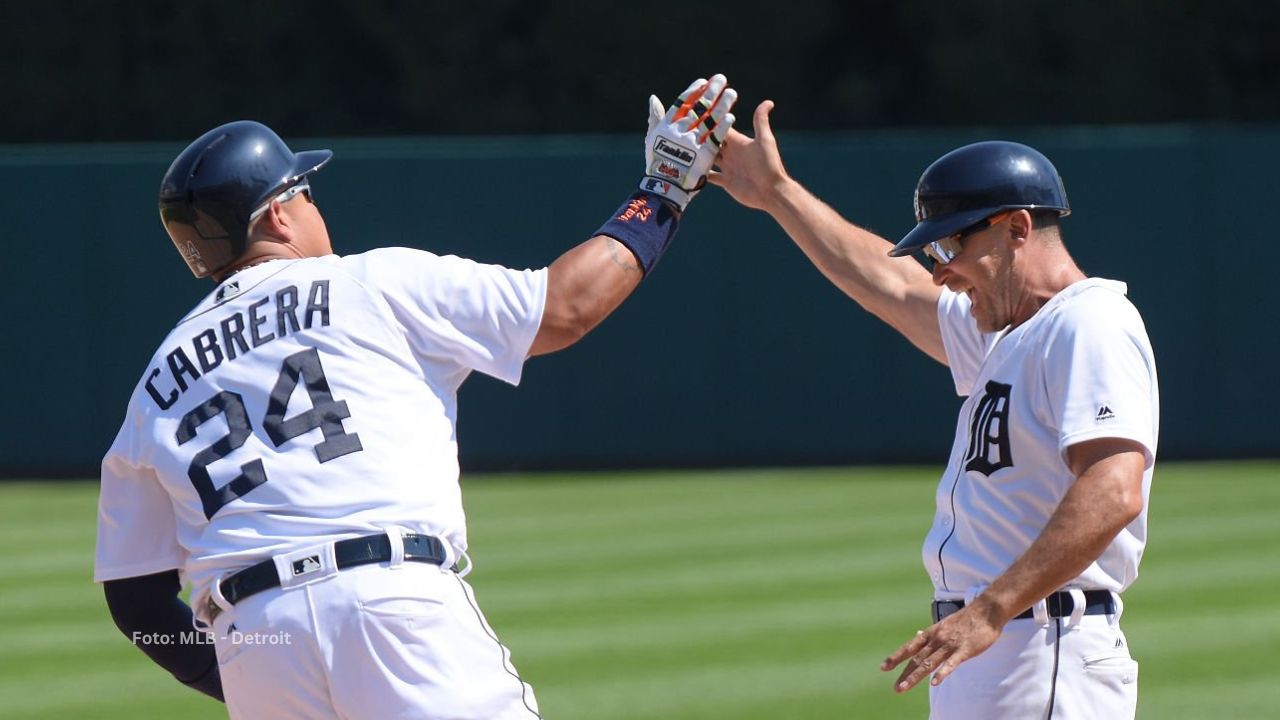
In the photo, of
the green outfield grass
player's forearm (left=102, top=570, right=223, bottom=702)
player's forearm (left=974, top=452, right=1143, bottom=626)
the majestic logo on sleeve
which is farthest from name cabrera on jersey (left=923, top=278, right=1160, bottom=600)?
the green outfield grass

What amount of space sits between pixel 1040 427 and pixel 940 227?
1.59ft

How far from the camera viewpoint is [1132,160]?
51.7ft

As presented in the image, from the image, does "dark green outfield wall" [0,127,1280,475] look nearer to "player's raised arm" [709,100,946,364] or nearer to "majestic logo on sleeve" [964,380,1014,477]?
"player's raised arm" [709,100,946,364]

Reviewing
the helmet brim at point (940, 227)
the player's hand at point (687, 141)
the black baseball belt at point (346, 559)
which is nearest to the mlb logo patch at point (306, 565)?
the black baseball belt at point (346, 559)

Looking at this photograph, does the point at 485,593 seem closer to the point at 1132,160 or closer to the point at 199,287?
the point at 199,287

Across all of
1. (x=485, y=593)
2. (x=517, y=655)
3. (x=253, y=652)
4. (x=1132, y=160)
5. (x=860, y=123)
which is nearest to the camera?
(x=253, y=652)

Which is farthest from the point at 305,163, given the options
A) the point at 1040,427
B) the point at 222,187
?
the point at 1040,427

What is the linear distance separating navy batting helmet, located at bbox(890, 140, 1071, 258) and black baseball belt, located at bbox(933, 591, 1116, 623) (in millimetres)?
760

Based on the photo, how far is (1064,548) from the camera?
10.9 ft

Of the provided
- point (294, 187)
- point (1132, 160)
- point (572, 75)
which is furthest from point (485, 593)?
point (572, 75)

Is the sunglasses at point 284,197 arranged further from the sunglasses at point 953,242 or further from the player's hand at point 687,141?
the sunglasses at point 953,242

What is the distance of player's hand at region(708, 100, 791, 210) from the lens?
4.86 meters

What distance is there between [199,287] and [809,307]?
5.41 meters

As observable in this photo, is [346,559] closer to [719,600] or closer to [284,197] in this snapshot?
[284,197]
